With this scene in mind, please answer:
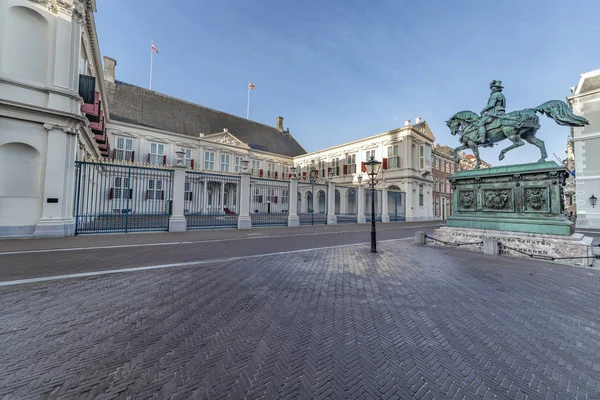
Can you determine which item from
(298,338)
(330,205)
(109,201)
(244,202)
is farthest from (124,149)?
(298,338)

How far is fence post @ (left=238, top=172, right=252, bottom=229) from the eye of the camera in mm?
14172

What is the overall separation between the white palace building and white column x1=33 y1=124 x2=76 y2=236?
0.11 ft

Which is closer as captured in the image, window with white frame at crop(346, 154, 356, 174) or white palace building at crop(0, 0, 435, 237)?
white palace building at crop(0, 0, 435, 237)

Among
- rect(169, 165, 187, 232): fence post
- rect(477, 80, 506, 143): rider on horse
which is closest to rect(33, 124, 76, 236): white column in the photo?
rect(169, 165, 187, 232): fence post

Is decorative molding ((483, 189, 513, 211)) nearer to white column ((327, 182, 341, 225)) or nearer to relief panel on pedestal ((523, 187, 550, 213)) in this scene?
relief panel on pedestal ((523, 187, 550, 213))

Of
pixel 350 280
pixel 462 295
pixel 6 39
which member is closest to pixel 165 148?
pixel 6 39

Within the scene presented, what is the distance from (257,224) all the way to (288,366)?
13764mm

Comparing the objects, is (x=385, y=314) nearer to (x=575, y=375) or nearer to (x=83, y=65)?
(x=575, y=375)

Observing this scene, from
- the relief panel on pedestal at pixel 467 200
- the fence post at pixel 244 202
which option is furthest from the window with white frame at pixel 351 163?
the relief panel on pedestal at pixel 467 200

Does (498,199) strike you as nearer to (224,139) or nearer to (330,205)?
(330,205)

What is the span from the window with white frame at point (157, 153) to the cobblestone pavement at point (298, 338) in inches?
972

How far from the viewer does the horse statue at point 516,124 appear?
24.1 ft

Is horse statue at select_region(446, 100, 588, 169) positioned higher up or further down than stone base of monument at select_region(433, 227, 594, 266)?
higher up

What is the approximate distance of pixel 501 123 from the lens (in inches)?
331
